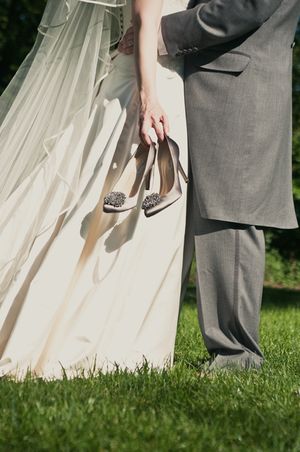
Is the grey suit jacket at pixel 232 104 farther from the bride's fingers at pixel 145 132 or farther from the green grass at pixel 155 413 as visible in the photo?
the green grass at pixel 155 413

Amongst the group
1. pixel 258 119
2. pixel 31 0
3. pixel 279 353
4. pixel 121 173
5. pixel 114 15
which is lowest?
pixel 279 353

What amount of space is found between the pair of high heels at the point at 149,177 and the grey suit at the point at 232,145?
→ 209mm

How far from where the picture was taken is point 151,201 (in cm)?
351

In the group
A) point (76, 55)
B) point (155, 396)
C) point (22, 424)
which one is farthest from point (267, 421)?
point (76, 55)

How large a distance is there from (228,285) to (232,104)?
78cm

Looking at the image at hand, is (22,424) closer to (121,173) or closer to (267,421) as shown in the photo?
(267,421)

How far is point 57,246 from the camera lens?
11.9 ft

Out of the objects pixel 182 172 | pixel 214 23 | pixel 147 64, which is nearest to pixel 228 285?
pixel 182 172

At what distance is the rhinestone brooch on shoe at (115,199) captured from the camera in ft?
11.5

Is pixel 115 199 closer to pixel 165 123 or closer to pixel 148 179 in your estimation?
pixel 148 179

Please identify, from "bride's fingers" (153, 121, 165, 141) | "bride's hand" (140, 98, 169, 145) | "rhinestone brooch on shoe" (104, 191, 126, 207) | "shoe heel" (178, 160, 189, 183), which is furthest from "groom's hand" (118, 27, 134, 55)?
"rhinestone brooch on shoe" (104, 191, 126, 207)

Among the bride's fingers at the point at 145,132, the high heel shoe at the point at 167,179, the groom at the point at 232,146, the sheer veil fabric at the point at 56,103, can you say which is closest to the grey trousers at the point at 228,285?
the groom at the point at 232,146

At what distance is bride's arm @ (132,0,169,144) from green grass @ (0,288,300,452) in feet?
3.29

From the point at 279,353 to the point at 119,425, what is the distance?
2356 mm
